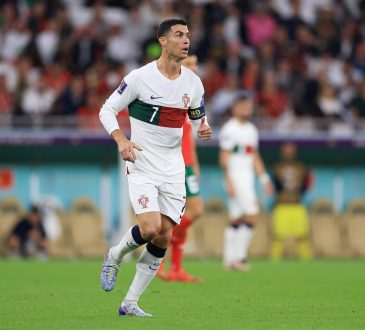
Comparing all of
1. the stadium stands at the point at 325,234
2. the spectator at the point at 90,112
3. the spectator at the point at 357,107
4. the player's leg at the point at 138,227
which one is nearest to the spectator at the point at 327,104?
the spectator at the point at 357,107

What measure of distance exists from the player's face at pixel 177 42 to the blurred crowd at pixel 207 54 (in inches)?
479

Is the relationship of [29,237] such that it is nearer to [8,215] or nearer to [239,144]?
[8,215]

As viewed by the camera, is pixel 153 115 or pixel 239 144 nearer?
pixel 153 115

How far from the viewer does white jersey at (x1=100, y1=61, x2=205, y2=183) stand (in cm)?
973

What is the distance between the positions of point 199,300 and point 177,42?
2.86 m

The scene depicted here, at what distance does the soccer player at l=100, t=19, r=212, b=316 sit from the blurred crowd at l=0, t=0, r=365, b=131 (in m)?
12.2

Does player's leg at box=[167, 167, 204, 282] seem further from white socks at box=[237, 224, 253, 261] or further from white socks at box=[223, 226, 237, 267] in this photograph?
white socks at box=[223, 226, 237, 267]

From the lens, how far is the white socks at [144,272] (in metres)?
9.48

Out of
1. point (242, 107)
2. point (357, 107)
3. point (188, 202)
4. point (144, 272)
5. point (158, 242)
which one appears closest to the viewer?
point (144, 272)

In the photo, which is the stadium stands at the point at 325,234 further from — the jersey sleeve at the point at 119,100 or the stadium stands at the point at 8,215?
the jersey sleeve at the point at 119,100

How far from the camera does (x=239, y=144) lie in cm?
1770

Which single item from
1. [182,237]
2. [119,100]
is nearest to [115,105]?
[119,100]

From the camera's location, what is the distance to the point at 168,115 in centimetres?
988

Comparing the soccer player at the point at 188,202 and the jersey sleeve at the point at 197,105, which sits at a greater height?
the jersey sleeve at the point at 197,105
